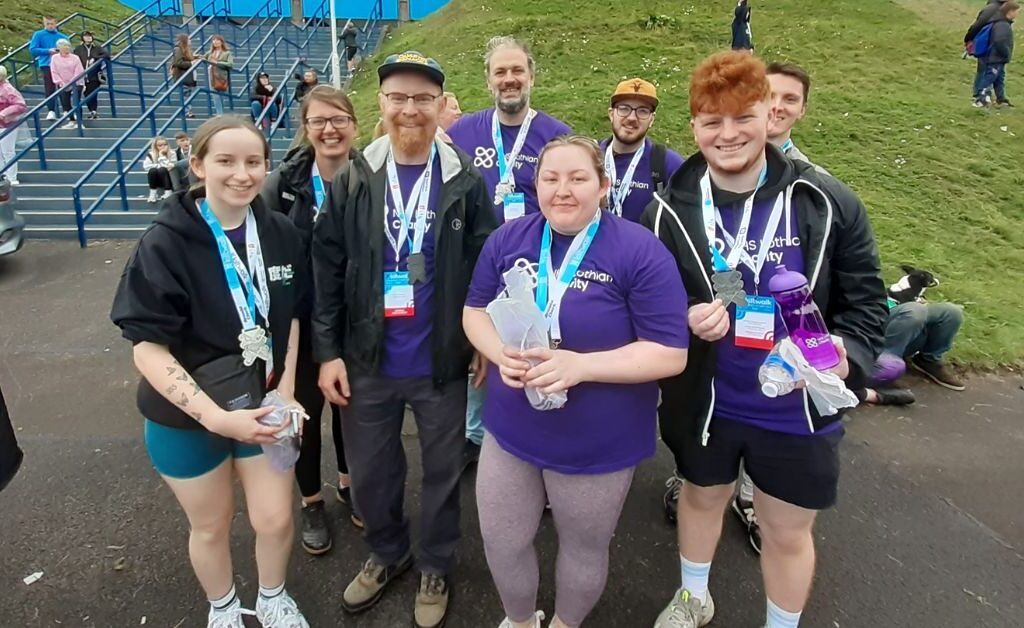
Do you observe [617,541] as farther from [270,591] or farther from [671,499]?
[270,591]

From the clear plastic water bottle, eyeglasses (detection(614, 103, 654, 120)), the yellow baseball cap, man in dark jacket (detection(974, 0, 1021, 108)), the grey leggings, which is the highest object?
man in dark jacket (detection(974, 0, 1021, 108))

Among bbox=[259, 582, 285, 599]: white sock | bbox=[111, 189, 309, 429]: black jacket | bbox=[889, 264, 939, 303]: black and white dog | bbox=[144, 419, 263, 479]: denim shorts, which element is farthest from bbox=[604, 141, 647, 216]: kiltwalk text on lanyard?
bbox=[889, 264, 939, 303]: black and white dog

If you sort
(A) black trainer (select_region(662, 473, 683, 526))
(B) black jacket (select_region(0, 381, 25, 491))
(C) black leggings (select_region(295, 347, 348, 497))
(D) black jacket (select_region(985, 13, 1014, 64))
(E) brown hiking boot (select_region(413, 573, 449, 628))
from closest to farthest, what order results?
(B) black jacket (select_region(0, 381, 25, 491)) → (E) brown hiking boot (select_region(413, 573, 449, 628)) → (C) black leggings (select_region(295, 347, 348, 497)) → (A) black trainer (select_region(662, 473, 683, 526)) → (D) black jacket (select_region(985, 13, 1014, 64))

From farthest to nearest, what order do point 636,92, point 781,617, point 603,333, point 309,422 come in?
1. point 636,92
2. point 309,422
3. point 781,617
4. point 603,333

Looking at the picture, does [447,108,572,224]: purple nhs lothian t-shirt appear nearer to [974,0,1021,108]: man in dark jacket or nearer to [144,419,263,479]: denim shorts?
[144,419,263,479]: denim shorts

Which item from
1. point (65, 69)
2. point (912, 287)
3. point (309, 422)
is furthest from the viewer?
point (65, 69)

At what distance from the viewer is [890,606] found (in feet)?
9.71

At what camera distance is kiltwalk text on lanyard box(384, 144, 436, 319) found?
2621 mm

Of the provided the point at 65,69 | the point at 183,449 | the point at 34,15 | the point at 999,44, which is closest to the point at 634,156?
the point at 183,449

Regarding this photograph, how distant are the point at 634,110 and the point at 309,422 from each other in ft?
8.36

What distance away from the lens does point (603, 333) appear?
215 cm

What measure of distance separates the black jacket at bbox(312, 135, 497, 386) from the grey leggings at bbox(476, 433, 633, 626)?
54 cm

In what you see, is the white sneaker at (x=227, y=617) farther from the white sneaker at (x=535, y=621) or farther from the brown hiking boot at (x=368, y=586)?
the white sneaker at (x=535, y=621)

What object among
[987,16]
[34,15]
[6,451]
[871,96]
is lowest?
[6,451]
